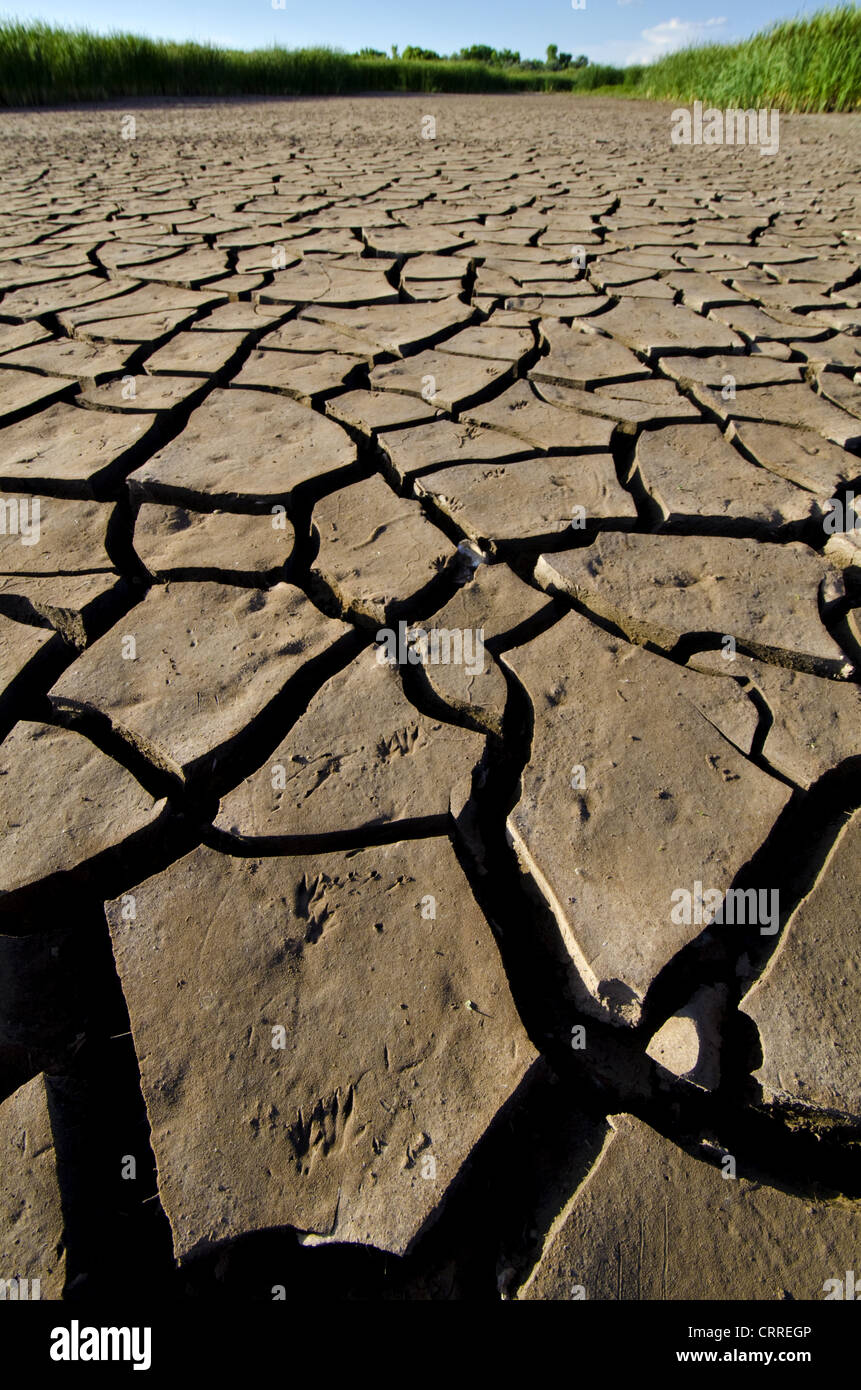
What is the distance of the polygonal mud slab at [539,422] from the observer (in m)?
1.80

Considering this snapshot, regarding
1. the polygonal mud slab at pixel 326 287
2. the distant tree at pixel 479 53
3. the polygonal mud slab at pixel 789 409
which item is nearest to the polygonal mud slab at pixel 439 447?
the polygonal mud slab at pixel 789 409

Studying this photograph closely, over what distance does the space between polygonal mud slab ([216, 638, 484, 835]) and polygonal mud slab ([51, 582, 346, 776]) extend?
9 centimetres

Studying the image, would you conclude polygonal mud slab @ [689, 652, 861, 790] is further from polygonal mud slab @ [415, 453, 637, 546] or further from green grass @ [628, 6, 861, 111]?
green grass @ [628, 6, 861, 111]

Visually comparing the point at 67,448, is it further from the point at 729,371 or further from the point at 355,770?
the point at 729,371

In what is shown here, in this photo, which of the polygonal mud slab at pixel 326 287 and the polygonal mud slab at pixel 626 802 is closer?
the polygonal mud slab at pixel 626 802

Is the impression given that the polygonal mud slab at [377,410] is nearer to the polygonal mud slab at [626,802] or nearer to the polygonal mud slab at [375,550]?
the polygonal mud slab at [375,550]

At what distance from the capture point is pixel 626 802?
3.34 ft

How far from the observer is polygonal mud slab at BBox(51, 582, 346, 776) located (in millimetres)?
1116

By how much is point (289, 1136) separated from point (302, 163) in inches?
257

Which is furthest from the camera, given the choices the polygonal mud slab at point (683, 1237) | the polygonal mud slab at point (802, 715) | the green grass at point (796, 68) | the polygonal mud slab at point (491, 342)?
the green grass at point (796, 68)

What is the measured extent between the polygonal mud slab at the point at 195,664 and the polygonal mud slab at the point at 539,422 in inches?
32.5
